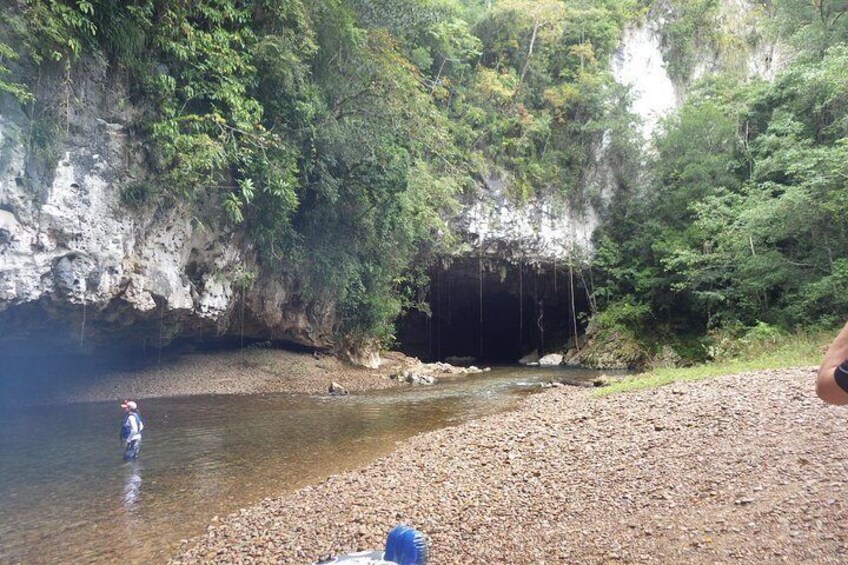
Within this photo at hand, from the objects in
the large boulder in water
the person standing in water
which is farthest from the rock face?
the large boulder in water

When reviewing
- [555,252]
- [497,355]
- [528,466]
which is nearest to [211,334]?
[528,466]

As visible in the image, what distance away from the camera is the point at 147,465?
801 cm

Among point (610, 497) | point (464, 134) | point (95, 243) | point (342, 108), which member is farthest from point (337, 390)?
point (464, 134)

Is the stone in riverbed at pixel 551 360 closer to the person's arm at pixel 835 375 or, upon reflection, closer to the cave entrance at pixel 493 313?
Answer: the cave entrance at pixel 493 313

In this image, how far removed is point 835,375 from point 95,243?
12.6m

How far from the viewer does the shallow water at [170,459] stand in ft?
18.1

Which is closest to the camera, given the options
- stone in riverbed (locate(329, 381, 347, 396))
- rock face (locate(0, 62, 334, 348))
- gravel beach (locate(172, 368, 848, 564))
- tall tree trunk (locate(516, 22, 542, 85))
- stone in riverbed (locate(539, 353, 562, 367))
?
gravel beach (locate(172, 368, 848, 564))

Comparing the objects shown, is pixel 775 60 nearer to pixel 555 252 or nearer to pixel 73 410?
pixel 555 252

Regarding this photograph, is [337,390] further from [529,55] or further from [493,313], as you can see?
[493,313]

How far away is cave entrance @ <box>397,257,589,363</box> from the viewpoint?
2756cm

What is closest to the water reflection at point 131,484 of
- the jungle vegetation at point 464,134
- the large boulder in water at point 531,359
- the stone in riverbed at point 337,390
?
the jungle vegetation at point 464,134

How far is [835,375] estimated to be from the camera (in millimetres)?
1654

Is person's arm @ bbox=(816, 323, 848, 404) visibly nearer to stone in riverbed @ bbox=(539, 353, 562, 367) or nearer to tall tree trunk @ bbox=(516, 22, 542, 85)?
stone in riverbed @ bbox=(539, 353, 562, 367)

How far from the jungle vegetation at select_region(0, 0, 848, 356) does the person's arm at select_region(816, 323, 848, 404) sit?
37.1 ft
